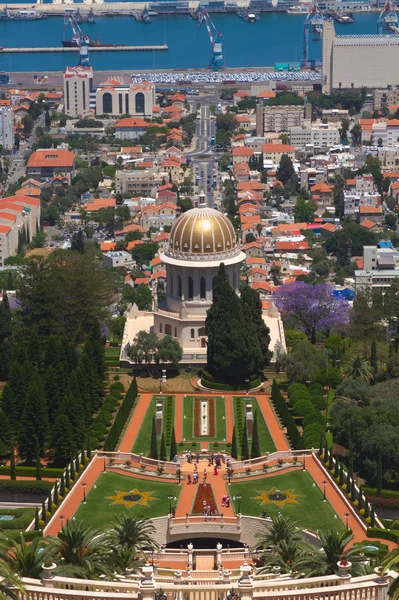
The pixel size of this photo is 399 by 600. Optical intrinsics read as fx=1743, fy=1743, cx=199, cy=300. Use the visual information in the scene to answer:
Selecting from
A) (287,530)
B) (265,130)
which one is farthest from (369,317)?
(265,130)

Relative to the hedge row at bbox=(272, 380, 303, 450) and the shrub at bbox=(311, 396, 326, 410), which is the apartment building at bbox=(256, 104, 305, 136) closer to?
the hedge row at bbox=(272, 380, 303, 450)

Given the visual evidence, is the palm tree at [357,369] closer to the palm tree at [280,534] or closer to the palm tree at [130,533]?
the palm tree at [130,533]

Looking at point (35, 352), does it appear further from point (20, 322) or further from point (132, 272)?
point (132, 272)

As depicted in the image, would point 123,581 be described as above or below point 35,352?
above

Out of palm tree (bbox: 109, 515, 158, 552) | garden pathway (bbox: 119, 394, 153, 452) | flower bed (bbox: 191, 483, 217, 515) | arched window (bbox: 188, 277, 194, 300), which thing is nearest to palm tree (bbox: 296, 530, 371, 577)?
palm tree (bbox: 109, 515, 158, 552)

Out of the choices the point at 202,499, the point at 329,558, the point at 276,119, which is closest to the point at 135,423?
the point at 202,499

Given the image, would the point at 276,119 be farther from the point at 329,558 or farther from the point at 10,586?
the point at 10,586
